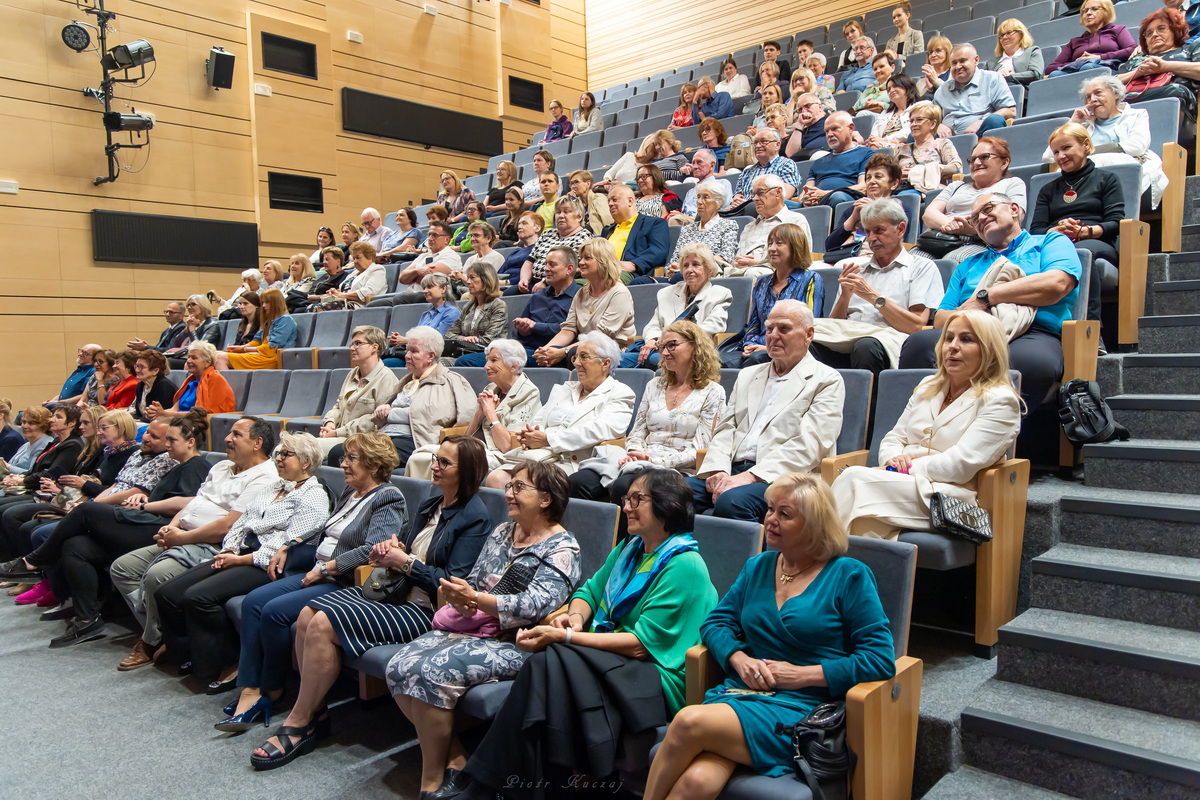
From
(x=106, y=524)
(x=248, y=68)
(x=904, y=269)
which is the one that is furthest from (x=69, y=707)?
(x=248, y=68)

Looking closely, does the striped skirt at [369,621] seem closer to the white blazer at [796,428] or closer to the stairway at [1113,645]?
the white blazer at [796,428]

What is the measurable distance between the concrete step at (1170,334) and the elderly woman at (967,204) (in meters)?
0.56

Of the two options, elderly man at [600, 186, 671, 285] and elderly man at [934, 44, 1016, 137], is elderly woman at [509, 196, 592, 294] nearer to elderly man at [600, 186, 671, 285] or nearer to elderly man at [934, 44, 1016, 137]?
elderly man at [600, 186, 671, 285]

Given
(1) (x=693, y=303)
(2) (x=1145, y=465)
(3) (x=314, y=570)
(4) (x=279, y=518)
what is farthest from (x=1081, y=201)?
(4) (x=279, y=518)

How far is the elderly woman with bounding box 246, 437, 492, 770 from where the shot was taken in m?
2.25

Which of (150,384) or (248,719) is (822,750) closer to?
(248,719)

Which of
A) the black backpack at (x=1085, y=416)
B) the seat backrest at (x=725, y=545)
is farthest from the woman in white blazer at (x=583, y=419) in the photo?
the black backpack at (x=1085, y=416)

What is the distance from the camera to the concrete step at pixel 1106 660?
158cm

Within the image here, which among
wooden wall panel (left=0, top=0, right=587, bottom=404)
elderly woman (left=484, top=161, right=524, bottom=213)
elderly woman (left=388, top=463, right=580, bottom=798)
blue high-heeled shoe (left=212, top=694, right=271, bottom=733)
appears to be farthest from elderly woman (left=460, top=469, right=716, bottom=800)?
wooden wall panel (left=0, top=0, right=587, bottom=404)

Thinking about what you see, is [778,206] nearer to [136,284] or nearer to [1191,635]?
[1191,635]

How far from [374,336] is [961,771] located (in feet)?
9.79

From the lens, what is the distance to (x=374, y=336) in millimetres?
3822

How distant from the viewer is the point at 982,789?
1536mm

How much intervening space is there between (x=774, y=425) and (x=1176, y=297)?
4.76 feet
